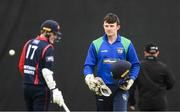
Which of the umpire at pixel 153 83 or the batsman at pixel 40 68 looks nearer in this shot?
the batsman at pixel 40 68

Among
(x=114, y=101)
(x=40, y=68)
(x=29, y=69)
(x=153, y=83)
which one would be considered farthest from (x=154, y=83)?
(x=29, y=69)

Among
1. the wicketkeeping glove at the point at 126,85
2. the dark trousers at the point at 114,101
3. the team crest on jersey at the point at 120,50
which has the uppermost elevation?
the team crest on jersey at the point at 120,50

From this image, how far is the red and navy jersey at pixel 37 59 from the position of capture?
6.88 metres

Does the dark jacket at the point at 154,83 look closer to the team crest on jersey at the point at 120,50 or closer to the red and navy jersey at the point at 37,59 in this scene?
the team crest on jersey at the point at 120,50

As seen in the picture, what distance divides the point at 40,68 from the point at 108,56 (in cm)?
87

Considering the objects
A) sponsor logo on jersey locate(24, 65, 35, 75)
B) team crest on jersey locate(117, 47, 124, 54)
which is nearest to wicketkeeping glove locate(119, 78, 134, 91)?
team crest on jersey locate(117, 47, 124, 54)

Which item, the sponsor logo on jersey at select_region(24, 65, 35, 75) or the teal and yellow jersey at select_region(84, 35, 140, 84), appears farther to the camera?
the sponsor logo on jersey at select_region(24, 65, 35, 75)

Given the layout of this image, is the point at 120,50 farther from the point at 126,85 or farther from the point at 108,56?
the point at 126,85

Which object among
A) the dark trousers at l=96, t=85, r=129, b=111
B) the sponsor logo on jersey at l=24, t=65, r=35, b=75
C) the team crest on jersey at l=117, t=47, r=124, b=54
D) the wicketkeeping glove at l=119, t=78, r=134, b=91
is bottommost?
the dark trousers at l=96, t=85, r=129, b=111

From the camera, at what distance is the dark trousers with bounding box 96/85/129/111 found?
6.69 metres

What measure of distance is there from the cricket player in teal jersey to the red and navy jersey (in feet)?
1.62

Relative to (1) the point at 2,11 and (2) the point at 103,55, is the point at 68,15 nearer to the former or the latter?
(1) the point at 2,11

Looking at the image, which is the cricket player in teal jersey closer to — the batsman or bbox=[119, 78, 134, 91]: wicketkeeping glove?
bbox=[119, 78, 134, 91]: wicketkeeping glove

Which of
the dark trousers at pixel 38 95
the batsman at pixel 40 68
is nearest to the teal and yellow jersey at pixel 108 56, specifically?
the batsman at pixel 40 68
